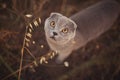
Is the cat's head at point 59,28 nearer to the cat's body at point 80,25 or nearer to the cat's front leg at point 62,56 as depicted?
the cat's body at point 80,25

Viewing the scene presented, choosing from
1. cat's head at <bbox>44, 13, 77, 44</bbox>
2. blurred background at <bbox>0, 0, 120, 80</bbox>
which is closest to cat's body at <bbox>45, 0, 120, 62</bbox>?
cat's head at <bbox>44, 13, 77, 44</bbox>

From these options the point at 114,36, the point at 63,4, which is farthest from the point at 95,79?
the point at 63,4

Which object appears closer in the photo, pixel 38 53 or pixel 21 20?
pixel 38 53

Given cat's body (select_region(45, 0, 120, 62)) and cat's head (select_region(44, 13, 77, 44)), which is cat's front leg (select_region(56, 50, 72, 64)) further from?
cat's head (select_region(44, 13, 77, 44))

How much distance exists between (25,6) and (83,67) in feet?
2.52

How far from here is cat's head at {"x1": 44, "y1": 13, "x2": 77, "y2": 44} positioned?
7.68 ft

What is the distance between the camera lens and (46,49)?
2.81 metres

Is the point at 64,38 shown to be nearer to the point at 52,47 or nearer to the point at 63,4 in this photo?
the point at 52,47

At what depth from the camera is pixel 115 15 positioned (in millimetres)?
3266

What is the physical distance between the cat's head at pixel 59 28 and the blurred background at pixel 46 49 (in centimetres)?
15

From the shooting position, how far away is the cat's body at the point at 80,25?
2.42m

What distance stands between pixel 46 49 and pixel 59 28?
0.50 metres

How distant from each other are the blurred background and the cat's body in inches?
5.3

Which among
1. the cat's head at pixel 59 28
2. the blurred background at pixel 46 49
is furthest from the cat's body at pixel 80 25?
the blurred background at pixel 46 49
